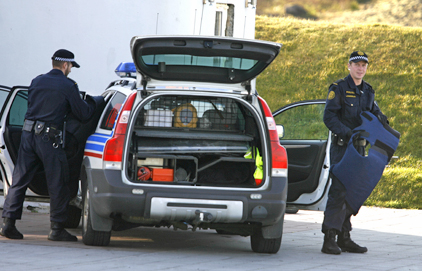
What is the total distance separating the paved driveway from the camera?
5.15 metres

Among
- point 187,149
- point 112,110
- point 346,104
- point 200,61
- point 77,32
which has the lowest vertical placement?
point 187,149

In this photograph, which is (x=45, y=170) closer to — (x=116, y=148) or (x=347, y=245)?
(x=116, y=148)

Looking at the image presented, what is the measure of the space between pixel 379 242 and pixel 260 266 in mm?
2458

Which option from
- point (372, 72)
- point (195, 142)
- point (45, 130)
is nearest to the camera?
point (195, 142)

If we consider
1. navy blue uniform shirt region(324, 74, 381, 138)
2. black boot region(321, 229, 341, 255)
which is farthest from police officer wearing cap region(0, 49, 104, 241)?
black boot region(321, 229, 341, 255)

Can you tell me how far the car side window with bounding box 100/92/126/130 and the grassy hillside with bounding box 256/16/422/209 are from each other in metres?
7.40

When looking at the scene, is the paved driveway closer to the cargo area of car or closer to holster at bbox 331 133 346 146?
the cargo area of car

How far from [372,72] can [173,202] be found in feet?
59.4

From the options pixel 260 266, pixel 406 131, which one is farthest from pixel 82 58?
pixel 406 131

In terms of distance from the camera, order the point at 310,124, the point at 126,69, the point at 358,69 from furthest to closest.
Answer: the point at 310,124
the point at 126,69
the point at 358,69

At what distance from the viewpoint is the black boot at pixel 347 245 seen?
6383 millimetres

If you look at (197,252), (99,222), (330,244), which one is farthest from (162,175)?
(330,244)

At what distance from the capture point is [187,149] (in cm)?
586

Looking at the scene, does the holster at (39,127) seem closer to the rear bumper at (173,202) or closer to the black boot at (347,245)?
the rear bumper at (173,202)
